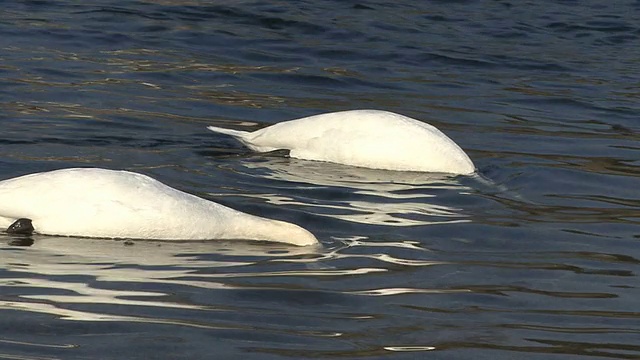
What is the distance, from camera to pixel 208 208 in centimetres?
799

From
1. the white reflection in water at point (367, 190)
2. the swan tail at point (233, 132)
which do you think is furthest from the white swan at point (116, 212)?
the swan tail at point (233, 132)

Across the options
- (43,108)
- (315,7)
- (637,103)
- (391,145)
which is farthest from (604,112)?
(315,7)

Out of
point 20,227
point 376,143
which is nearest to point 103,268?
point 20,227

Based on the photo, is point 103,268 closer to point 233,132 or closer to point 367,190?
point 367,190

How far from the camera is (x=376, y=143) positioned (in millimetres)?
10562

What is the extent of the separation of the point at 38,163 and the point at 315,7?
33.8 feet

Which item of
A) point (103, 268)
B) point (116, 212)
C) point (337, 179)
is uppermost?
point (116, 212)

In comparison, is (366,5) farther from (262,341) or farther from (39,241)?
(262,341)

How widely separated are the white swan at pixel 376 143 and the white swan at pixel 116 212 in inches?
108

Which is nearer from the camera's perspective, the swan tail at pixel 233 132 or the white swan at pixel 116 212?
the white swan at pixel 116 212

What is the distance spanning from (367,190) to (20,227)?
2.81m

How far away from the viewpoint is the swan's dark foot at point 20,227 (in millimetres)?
7613

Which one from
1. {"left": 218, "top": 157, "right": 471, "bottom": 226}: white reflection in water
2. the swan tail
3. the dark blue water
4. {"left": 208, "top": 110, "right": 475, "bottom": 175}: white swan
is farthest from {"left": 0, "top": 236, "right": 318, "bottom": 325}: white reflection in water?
the swan tail

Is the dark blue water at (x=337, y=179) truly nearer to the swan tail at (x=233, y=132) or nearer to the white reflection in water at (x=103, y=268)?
the white reflection in water at (x=103, y=268)
